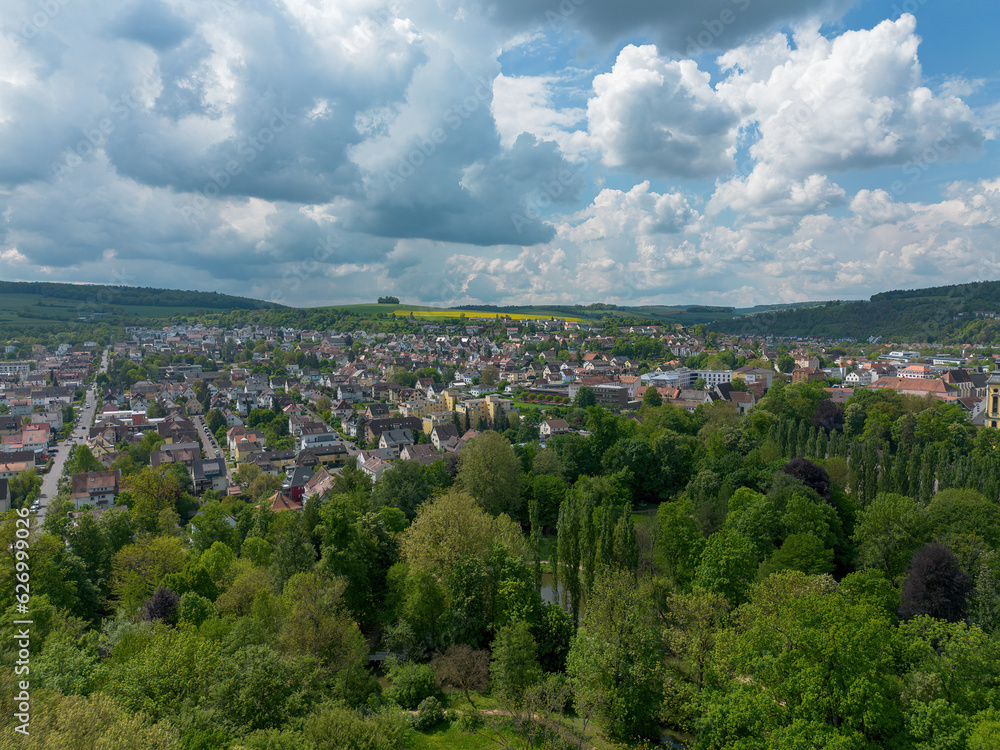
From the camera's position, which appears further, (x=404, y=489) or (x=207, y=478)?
(x=207, y=478)

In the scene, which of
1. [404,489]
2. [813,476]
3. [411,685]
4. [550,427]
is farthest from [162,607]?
[550,427]

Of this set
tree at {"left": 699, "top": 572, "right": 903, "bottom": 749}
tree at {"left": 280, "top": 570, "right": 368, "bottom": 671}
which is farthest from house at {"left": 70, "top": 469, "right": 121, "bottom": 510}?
tree at {"left": 699, "top": 572, "right": 903, "bottom": 749}

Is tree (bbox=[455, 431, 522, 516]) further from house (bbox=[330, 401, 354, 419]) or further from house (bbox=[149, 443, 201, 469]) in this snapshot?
house (bbox=[330, 401, 354, 419])

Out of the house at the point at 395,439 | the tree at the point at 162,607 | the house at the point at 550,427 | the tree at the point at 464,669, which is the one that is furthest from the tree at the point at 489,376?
the tree at the point at 464,669

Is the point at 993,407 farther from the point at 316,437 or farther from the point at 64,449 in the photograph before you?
the point at 64,449

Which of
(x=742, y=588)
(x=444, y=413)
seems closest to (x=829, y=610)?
(x=742, y=588)

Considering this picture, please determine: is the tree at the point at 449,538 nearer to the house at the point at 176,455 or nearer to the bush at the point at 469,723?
the bush at the point at 469,723
